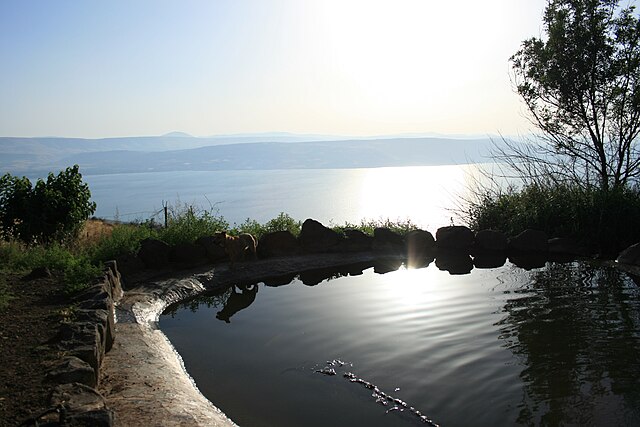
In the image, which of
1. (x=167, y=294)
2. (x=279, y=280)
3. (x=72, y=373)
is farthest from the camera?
(x=279, y=280)

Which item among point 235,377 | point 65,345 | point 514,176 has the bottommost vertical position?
point 235,377

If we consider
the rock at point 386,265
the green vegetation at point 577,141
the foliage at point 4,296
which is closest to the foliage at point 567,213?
the green vegetation at point 577,141

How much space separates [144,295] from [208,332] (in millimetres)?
1687

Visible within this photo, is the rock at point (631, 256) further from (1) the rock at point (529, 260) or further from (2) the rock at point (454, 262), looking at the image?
(2) the rock at point (454, 262)

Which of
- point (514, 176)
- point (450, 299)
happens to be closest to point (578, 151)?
point (514, 176)

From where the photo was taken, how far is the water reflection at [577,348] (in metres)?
4.22

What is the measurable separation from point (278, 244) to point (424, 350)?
224 inches

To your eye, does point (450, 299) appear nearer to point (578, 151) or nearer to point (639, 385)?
point (639, 385)

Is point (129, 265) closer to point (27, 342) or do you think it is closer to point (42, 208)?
point (42, 208)

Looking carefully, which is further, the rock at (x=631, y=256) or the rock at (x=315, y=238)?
the rock at (x=315, y=238)

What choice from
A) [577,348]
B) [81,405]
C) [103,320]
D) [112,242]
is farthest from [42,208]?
[577,348]

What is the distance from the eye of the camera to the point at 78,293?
243 inches

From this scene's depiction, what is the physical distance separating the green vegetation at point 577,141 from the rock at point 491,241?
2.54 ft

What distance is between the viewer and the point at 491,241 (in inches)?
461
